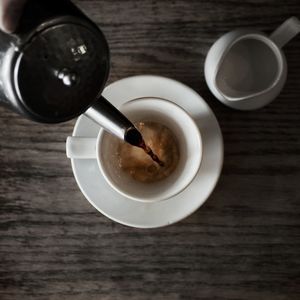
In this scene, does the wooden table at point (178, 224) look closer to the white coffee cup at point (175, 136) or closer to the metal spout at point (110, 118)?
the white coffee cup at point (175, 136)

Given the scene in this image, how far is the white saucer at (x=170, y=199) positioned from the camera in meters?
0.90

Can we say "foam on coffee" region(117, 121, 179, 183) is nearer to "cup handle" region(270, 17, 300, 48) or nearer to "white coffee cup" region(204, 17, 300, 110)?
"white coffee cup" region(204, 17, 300, 110)

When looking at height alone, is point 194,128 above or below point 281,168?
above

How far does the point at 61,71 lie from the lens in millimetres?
567

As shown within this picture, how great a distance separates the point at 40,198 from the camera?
0.95m

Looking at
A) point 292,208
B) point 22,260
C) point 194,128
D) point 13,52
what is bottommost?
point 22,260

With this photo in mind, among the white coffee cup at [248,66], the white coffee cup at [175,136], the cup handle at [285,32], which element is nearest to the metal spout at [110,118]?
the white coffee cup at [175,136]

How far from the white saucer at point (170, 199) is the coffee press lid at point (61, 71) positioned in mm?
297

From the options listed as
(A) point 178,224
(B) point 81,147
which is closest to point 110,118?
(B) point 81,147

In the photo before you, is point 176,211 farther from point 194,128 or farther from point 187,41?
point 187,41

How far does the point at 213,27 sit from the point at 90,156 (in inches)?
13.1

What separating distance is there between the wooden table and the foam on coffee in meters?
0.10

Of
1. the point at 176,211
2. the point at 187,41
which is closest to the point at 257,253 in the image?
the point at 176,211

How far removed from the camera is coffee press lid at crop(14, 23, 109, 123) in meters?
0.56
